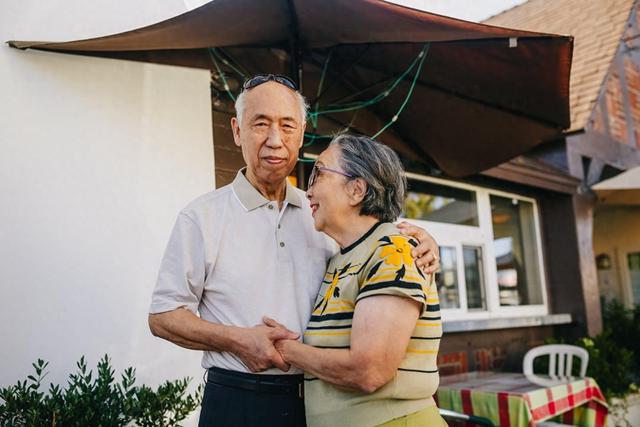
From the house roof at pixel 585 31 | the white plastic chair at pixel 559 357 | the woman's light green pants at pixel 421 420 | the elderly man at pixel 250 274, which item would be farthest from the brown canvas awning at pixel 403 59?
the house roof at pixel 585 31

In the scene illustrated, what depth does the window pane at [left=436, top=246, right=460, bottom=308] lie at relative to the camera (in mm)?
4609

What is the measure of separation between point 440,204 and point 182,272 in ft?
11.7

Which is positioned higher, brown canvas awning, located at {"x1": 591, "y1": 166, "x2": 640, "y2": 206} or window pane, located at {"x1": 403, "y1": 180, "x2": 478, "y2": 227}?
brown canvas awning, located at {"x1": 591, "y1": 166, "x2": 640, "y2": 206}

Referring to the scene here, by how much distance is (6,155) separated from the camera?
7.61ft

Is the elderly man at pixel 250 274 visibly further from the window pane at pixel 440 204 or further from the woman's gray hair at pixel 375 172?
the window pane at pixel 440 204

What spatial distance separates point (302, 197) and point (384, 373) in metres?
0.75

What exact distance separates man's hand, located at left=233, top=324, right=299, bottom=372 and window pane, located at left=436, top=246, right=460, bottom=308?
333cm

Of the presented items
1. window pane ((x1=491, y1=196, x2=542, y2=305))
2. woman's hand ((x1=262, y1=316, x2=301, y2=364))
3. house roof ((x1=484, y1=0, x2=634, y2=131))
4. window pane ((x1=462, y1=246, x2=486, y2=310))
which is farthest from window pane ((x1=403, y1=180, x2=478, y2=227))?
woman's hand ((x1=262, y1=316, x2=301, y2=364))

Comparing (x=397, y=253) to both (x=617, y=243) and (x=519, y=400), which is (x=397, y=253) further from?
(x=617, y=243)

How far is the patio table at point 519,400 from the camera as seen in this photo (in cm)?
325

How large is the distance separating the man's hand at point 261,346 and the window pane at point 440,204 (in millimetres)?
3060

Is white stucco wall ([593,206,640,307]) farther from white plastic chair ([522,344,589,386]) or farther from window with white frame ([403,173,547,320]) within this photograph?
white plastic chair ([522,344,589,386])

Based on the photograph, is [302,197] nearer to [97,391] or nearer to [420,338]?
[420,338]

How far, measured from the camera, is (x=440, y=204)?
188 inches
